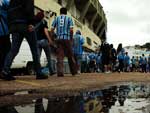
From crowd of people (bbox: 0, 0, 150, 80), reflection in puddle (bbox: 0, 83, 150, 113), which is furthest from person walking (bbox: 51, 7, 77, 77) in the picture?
reflection in puddle (bbox: 0, 83, 150, 113)

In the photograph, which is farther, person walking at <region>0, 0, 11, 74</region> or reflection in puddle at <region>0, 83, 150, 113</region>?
person walking at <region>0, 0, 11, 74</region>

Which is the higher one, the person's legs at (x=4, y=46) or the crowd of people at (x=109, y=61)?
the crowd of people at (x=109, y=61)

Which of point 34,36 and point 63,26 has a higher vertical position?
point 63,26

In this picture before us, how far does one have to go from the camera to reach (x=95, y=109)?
5.52 meters

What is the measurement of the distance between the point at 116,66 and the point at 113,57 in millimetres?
3804

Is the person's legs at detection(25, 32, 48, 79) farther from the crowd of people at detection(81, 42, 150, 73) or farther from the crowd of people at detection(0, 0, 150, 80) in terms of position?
the crowd of people at detection(81, 42, 150, 73)

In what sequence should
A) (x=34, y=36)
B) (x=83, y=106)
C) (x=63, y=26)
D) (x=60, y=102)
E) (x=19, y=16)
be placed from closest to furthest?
(x=83, y=106)
(x=60, y=102)
(x=19, y=16)
(x=34, y=36)
(x=63, y=26)

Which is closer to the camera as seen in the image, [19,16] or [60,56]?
[19,16]

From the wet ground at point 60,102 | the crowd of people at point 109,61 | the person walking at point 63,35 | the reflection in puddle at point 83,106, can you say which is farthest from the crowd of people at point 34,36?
the crowd of people at point 109,61

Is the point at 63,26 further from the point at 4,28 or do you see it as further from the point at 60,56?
the point at 4,28

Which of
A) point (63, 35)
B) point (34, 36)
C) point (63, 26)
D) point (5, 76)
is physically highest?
point (63, 26)

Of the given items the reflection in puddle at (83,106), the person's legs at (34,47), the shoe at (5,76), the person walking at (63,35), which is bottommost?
the reflection in puddle at (83,106)

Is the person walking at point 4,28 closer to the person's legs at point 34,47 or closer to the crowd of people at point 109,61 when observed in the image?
the person's legs at point 34,47

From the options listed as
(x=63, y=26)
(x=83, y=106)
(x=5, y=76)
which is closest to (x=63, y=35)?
(x=63, y=26)
